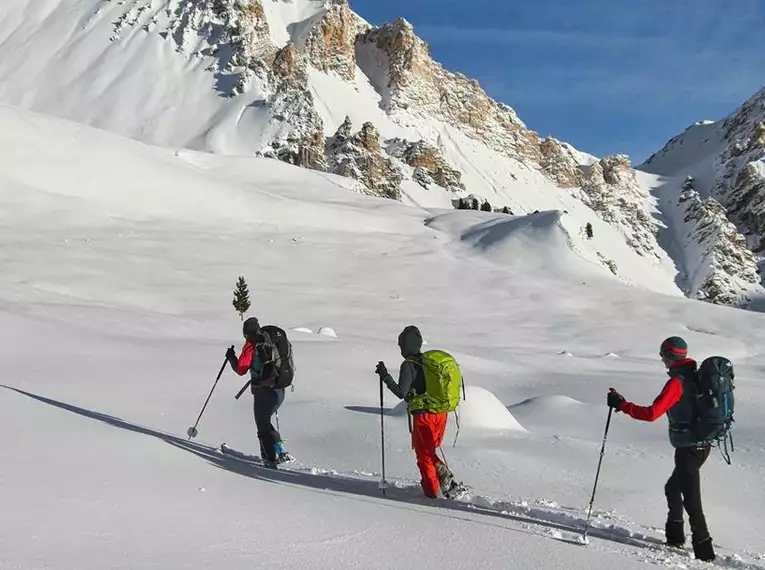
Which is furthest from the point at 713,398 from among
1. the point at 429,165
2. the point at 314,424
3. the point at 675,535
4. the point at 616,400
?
the point at 429,165

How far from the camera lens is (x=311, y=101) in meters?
118

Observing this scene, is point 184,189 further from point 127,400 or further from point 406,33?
point 406,33

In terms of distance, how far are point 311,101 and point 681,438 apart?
11767 centimetres

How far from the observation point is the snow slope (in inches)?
179

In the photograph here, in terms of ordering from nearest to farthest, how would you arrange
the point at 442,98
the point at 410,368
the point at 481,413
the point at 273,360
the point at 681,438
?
the point at 681,438, the point at 410,368, the point at 273,360, the point at 481,413, the point at 442,98

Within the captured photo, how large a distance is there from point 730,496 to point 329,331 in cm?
1428

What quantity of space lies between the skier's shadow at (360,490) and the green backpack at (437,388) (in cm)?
86

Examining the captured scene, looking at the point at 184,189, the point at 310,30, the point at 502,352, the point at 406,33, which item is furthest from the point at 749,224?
the point at 502,352

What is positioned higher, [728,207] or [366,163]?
[728,207]

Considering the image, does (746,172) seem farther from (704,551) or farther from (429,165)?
Result: (704,551)

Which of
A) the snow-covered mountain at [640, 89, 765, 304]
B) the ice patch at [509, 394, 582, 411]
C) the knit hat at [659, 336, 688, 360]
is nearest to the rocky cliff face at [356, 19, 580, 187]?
the snow-covered mountain at [640, 89, 765, 304]

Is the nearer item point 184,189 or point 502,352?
point 502,352

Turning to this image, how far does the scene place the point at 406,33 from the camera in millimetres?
159125

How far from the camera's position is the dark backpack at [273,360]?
7395 mm
